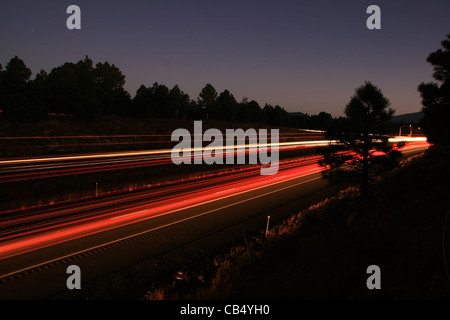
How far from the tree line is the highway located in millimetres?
8245

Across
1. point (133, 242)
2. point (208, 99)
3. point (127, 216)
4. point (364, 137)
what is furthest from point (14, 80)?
point (364, 137)

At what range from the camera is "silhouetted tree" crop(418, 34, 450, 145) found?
20516mm

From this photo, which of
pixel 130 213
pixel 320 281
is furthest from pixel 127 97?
pixel 320 281

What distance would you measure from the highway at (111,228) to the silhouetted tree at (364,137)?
4.73m

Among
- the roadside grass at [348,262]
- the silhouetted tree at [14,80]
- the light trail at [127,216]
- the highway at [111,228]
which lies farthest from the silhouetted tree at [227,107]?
the roadside grass at [348,262]

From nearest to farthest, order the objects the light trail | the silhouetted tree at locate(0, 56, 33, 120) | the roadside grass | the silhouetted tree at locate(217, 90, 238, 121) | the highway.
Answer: the roadside grass, the highway, the light trail, the silhouetted tree at locate(0, 56, 33, 120), the silhouetted tree at locate(217, 90, 238, 121)

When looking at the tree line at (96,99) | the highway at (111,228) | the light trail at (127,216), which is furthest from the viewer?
the tree line at (96,99)

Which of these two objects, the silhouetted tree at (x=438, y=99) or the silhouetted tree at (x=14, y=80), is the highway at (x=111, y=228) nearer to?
the silhouetted tree at (x=438, y=99)

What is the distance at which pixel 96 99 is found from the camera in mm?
52812

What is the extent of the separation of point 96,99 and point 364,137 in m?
50.7

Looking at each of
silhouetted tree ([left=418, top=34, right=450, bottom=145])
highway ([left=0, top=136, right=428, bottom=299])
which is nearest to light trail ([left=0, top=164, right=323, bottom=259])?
highway ([left=0, top=136, right=428, bottom=299])

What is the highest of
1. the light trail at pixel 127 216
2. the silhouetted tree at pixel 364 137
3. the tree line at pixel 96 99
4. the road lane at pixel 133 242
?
the tree line at pixel 96 99

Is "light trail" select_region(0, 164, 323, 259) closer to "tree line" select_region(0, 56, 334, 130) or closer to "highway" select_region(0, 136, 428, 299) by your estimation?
"highway" select_region(0, 136, 428, 299)

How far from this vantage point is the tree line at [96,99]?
1860 inches
